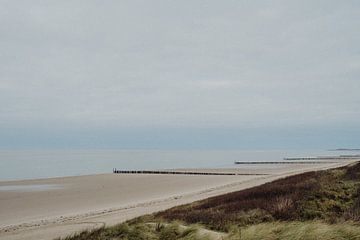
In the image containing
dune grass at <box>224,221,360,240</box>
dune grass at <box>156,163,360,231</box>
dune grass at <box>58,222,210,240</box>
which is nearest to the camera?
dune grass at <box>224,221,360,240</box>

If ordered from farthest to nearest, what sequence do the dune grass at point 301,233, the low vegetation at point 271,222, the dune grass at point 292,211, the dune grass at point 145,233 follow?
the dune grass at point 292,211 → the dune grass at point 145,233 → the low vegetation at point 271,222 → the dune grass at point 301,233

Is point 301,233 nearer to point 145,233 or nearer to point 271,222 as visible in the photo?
point 271,222

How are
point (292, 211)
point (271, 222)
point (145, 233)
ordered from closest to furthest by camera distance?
point (145, 233) < point (271, 222) < point (292, 211)

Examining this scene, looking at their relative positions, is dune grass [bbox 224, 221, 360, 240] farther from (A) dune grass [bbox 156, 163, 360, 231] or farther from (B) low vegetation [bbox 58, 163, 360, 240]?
(A) dune grass [bbox 156, 163, 360, 231]

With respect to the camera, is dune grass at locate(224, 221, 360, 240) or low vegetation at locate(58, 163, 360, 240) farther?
low vegetation at locate(58, 163, 360, 240)

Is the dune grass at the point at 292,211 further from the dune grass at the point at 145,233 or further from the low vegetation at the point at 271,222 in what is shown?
the dune grass at the point at 145,233

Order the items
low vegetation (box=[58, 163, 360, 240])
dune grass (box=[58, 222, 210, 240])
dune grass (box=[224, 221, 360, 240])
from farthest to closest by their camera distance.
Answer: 1. dune grass (box=[58, 222, 210, 240])
2. low vegetation (box=[58, 163, 360, 240])
3. dune grass (box=[224, 221, 360, 240])

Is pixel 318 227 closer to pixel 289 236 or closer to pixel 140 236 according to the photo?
pixel 289 236

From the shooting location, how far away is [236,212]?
13.2m

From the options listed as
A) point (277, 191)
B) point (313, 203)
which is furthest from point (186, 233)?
point (277, 191)

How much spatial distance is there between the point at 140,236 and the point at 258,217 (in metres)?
4.48

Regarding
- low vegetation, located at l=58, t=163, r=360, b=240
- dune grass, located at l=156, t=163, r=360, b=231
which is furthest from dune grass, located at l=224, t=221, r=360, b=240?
dune grass, located at l=156, t=163, r=360, b=231

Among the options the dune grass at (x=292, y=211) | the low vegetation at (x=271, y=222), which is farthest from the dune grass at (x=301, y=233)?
the dune grass at (x=292, y=211)

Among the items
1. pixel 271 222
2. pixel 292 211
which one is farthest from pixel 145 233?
pixel 292 211
